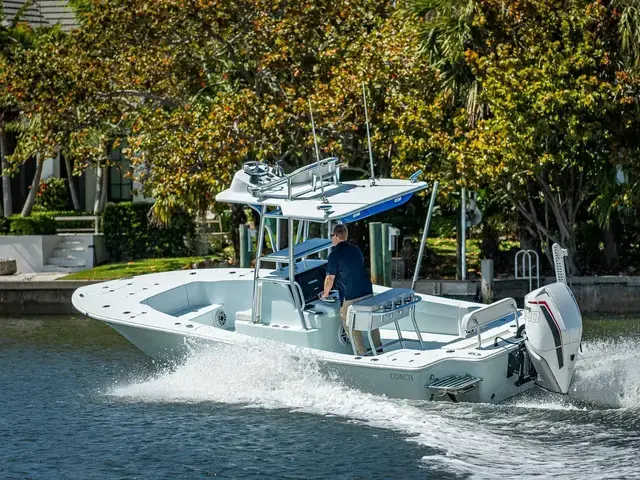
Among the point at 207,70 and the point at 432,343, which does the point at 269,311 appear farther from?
the point at 207,70

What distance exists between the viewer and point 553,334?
12.3m

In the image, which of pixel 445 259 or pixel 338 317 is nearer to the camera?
pixel 338 317

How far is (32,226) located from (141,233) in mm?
2416

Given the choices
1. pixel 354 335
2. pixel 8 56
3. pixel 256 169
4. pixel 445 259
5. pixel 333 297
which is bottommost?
pixel 354 335

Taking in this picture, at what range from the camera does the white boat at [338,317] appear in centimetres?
1251

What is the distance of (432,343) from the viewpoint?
14.8 metres

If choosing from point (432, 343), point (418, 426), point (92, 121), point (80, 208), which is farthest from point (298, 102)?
point (80, 208)

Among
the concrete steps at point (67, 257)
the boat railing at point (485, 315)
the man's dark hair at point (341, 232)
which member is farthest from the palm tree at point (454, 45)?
the boat railing at point (485, 315)

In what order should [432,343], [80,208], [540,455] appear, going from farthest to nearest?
1. [80,208]
2. [432,343]
3. [540,455]

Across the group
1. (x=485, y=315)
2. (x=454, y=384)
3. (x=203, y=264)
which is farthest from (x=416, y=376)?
(x=203, y=264)

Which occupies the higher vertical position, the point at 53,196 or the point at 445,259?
the point at 53,196

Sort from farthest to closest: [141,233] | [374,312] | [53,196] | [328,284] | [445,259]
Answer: [53,196]
[141,233]
[445,259]
[328,284]
[374,312]

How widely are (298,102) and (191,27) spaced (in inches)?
115

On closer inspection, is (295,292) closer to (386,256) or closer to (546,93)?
(386,256)
